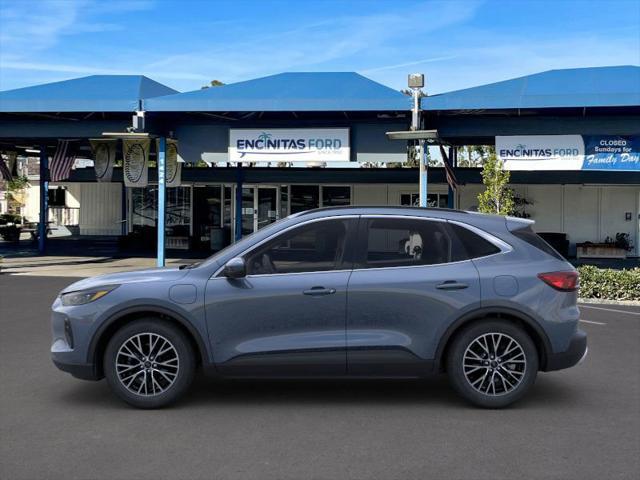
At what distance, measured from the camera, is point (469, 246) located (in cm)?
564

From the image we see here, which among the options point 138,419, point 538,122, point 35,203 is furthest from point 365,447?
point 35,203

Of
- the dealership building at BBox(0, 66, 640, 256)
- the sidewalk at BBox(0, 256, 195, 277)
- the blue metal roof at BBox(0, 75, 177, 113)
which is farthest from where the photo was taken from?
the sidewalk at BBox(0, 256, 195, 277)

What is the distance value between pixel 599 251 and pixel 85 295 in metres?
22.3

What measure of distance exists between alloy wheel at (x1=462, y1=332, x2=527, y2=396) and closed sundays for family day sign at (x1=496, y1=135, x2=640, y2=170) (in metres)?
12.9

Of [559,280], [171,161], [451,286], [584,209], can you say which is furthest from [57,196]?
[559,280]

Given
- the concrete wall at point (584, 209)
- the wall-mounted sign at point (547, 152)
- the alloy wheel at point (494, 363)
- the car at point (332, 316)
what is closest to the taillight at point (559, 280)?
the car at point (332, 316)

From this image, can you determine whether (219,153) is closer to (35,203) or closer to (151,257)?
(151,257)

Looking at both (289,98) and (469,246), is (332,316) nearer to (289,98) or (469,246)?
(469,246)

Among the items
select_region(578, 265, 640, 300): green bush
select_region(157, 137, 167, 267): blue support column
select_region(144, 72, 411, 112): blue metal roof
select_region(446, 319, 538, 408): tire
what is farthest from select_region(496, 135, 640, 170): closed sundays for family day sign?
select_region(446, 319, 538, 408): tire

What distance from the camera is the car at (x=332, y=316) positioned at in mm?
5406

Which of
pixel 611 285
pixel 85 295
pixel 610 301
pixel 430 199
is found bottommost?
pixel 610 301

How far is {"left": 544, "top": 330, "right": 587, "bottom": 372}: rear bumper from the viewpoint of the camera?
18.1 feet

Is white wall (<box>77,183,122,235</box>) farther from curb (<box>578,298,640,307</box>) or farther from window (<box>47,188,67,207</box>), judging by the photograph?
curb (<box>578,298,640,307</box>)

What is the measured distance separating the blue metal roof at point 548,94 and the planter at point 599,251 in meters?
8.19
